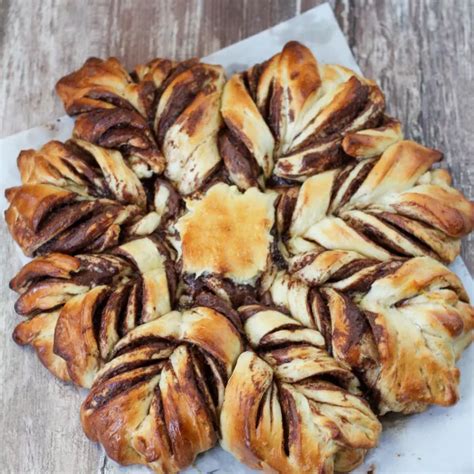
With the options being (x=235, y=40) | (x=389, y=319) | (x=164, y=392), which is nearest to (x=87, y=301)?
(x=164, y=392)

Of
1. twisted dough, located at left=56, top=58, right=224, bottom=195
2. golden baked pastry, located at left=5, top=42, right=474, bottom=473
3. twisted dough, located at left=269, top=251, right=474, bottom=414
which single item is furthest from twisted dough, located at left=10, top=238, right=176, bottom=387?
twisted dough, located at left=269, top=251, right=474, bottom=414

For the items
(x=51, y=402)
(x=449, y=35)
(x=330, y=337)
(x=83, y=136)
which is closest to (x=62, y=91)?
(x=83, y=136)

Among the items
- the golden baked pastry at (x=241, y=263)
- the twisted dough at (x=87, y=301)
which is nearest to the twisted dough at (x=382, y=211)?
the golden baked pastry at (x=241, y=263)

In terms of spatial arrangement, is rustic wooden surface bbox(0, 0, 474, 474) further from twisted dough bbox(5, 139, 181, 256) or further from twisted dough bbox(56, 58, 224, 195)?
twisted dough bbox(56, 58, 224, 195)

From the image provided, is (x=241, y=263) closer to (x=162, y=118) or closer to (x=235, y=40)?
(x=162, y=118)

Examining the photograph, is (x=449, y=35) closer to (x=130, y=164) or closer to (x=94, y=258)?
(x=130, y=164)

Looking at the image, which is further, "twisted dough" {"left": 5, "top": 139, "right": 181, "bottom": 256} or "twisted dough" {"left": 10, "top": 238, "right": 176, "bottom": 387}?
"twisted dough" {"left": 5, "top": 139, "right": 181, "bottom": 256}
